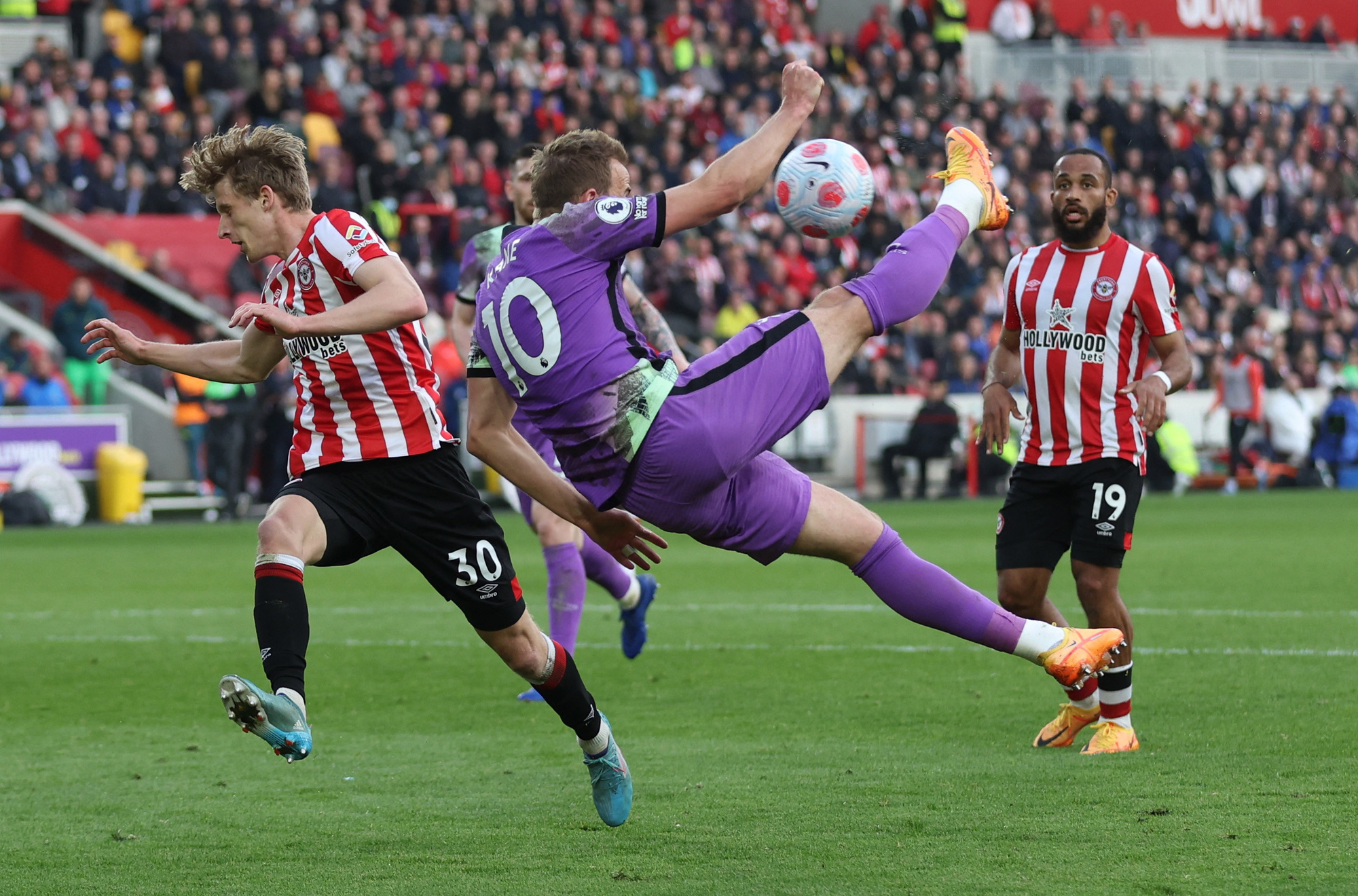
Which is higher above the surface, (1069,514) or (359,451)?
(359,451)

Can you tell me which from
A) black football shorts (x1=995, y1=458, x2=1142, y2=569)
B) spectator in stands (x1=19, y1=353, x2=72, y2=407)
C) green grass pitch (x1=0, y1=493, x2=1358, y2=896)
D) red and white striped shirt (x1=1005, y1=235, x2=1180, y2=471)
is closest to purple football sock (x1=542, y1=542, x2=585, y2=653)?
green grass pitch (x1=0, y1=493, x2=1358, y2=896)

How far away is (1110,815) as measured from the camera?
5.08 meters

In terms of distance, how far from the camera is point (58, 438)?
63.2 feet

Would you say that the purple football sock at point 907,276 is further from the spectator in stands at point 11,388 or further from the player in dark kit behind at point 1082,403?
the spectator in stands at point 11,388

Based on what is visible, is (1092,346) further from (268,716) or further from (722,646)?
(722,646)

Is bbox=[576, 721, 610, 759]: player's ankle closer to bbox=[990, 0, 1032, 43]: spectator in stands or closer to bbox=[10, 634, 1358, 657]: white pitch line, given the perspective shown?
bbox=[10, 634, 1358, 657]: white pitch line

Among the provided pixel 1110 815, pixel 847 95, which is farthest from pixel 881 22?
pixel 1110 815

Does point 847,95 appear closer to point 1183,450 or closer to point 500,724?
point 1183,450

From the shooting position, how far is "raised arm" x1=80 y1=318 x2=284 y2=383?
18.3ft

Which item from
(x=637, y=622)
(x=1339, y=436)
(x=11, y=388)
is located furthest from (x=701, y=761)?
(x=1339, y=436)

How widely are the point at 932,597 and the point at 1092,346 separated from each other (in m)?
1.88

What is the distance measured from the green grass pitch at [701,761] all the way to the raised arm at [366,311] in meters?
1.47

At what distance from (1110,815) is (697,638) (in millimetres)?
4946

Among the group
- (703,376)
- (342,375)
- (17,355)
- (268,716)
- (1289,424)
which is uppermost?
(703,376)
